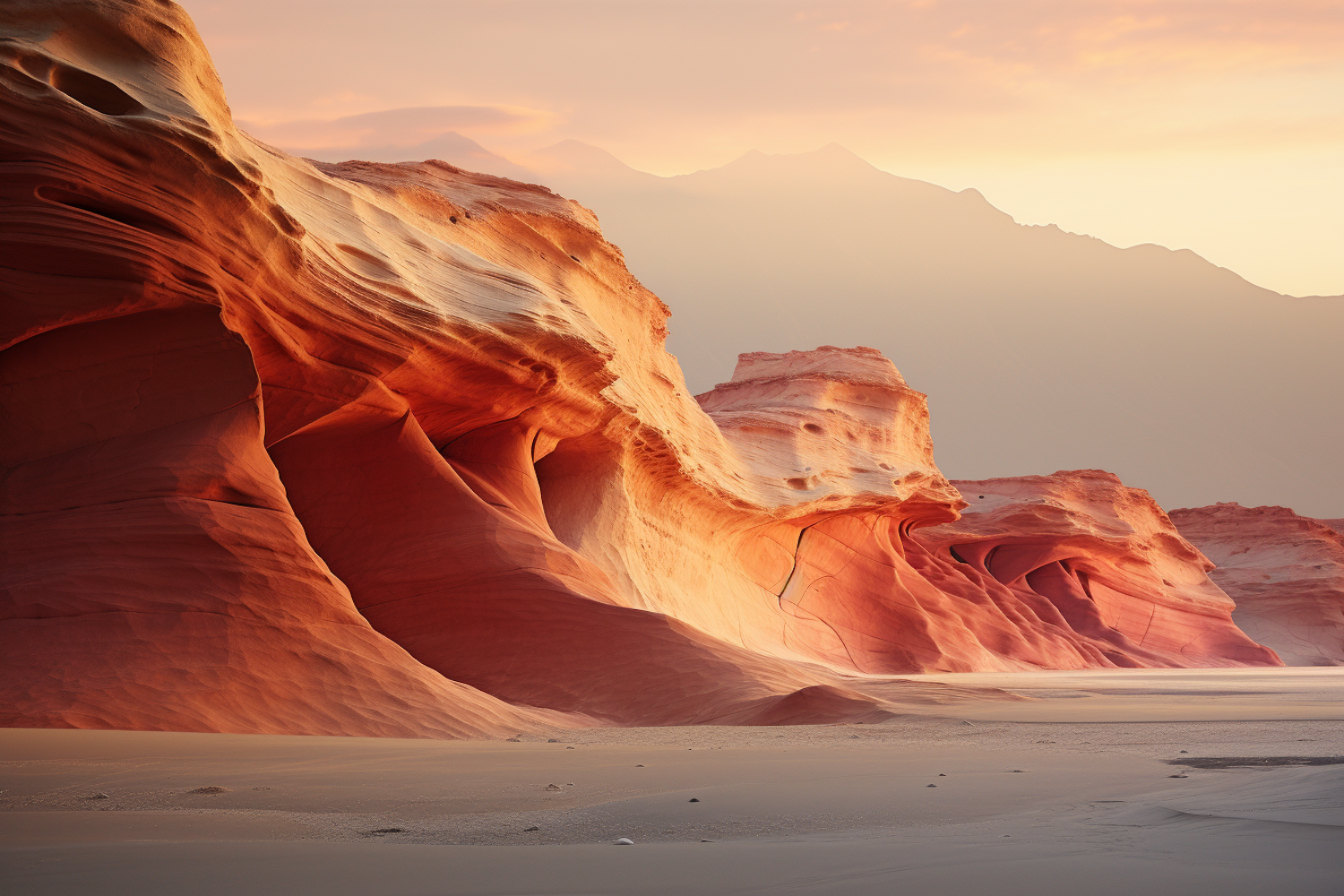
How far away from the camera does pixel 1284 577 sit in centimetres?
4562

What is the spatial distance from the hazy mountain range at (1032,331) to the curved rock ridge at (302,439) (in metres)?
88.8

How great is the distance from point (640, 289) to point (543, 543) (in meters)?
8.42

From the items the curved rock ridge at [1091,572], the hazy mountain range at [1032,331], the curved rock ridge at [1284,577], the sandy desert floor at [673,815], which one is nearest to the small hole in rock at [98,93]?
the sandy desert floor at [673,815]

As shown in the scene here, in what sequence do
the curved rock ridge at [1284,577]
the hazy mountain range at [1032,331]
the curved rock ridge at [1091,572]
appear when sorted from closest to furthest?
the curved rock ridge at [1091,572] < the curved rock ridge at [1284,577] < the hazy mountain range at [1032,331]

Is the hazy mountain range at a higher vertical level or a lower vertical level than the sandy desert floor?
higher

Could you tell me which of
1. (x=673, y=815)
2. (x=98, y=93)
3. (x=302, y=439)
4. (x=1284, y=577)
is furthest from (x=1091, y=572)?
(x=673, y=815)

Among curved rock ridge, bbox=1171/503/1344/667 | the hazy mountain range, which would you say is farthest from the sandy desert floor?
the hazy mountain range

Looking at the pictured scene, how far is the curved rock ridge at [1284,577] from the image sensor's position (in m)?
43.9

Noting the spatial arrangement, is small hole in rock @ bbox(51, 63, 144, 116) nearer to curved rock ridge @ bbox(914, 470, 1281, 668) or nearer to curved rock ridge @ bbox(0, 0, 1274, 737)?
curved rock ridge @ bbox(0, 0, 1274, 737)

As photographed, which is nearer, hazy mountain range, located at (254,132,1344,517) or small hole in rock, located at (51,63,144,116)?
small hole in rock, located at (51,63,144,116)

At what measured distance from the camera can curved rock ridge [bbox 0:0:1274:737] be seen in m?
7.70

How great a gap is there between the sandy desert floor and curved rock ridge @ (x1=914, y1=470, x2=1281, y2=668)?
2701 cm

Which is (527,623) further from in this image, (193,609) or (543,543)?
(193,609)

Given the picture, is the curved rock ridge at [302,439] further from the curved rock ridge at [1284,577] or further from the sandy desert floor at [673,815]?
the curved rock ridge at [1284,577]
